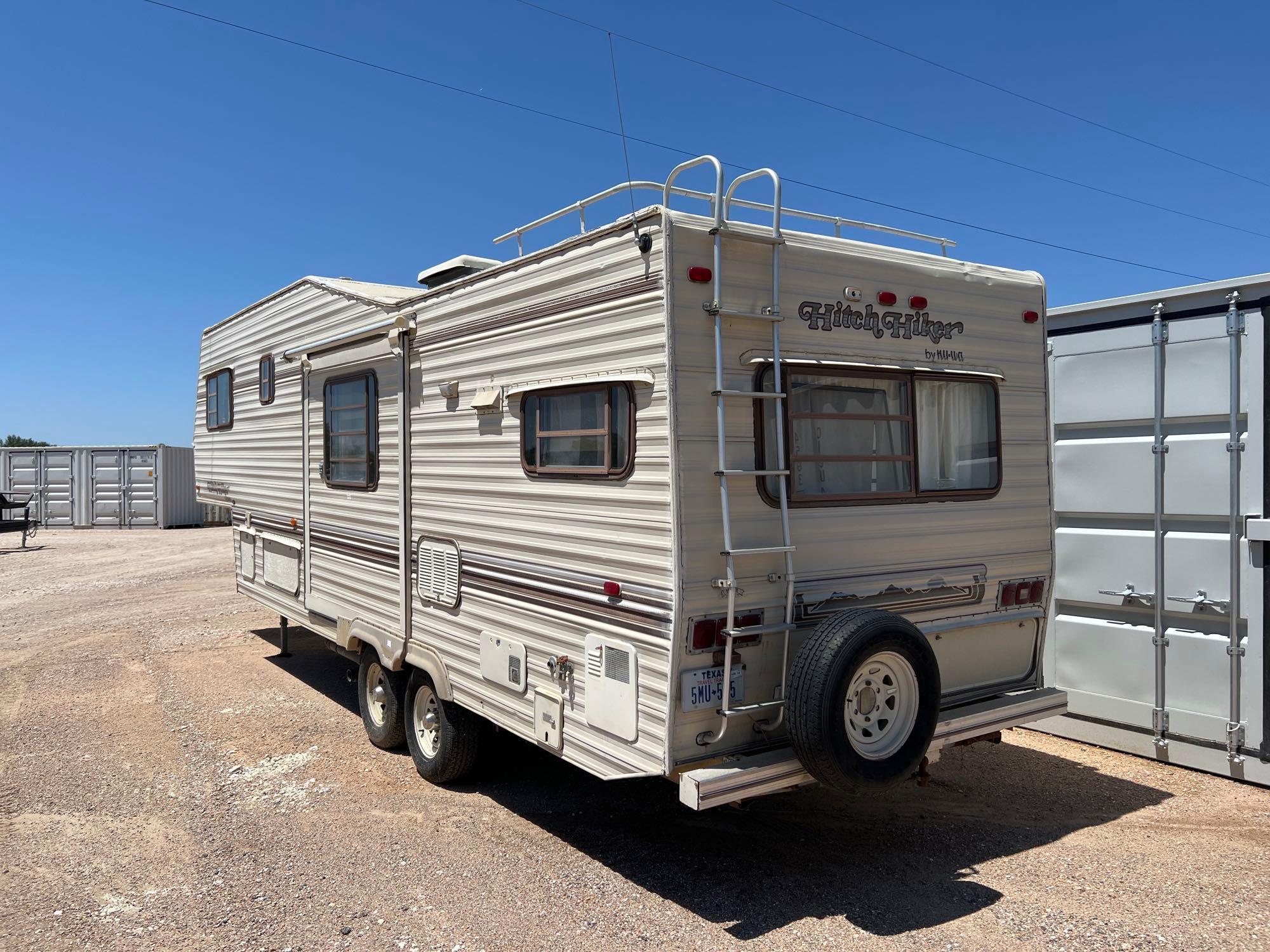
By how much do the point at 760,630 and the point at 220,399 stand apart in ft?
23.5

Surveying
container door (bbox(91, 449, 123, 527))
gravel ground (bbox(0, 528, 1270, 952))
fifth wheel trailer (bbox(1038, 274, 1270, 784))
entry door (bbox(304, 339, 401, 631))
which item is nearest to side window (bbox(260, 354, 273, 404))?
entry door (bbox(304, 339, 401, 631))

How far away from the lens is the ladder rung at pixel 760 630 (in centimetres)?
376

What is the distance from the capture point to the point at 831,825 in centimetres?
485

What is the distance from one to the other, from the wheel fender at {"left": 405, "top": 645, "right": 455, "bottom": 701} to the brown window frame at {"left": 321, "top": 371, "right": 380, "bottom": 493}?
3.81 feet

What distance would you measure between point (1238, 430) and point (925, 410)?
2.13m

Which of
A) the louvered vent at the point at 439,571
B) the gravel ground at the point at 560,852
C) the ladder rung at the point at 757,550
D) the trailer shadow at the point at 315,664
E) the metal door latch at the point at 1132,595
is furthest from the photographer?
the trailer shadow at the point at 315,664

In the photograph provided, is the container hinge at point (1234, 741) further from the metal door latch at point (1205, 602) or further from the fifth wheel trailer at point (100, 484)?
the fifth wheel trailer at point (100, 484)

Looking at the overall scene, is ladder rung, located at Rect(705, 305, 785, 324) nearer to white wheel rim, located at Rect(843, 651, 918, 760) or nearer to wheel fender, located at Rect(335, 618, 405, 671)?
white wheel rim, located at Rect(843, 651, 918, 760)

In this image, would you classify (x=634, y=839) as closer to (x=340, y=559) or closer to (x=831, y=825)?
(x=831, y=825)

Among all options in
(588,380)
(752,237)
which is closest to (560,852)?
(588,380)

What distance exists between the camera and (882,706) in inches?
160

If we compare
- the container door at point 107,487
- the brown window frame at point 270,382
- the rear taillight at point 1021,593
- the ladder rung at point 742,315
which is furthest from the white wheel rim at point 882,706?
the container door at point 107,487

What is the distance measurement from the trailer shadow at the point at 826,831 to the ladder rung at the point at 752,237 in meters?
2.85

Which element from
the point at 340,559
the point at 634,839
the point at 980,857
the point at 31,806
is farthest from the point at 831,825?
the point at 31,806
